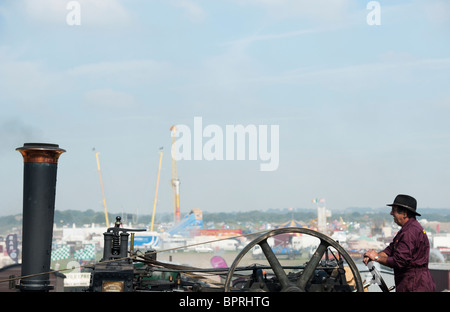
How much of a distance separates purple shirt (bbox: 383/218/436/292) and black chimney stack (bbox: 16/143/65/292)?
14.5ft

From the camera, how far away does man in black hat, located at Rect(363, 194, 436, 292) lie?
6199 mm

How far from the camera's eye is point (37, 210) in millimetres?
8062

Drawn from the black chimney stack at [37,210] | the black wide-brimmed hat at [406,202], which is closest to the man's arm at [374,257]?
the black wide-brimmed hat at [406,202]

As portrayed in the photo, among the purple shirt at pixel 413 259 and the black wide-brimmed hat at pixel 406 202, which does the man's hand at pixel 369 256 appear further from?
the black wide-brimmed hat at pixel 406 202

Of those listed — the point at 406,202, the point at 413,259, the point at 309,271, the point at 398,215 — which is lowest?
the point at 309,271

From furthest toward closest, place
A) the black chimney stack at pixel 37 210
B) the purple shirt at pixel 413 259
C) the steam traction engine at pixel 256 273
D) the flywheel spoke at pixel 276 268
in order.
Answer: the black chimney stack at pixel 37 210 → the purple shirt at pixel 413 259 → the flywheel spoke at pixel 276 268 → the steam traction engine at pixel 256 273

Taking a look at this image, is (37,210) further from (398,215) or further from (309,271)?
(398,215)

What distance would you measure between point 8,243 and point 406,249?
66.2m

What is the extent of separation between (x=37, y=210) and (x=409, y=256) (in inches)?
184

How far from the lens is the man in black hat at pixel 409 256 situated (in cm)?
620

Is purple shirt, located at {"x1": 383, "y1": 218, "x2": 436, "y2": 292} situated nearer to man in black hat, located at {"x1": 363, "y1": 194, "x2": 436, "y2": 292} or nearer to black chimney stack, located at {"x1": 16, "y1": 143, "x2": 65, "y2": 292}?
man in black hat, located at {"x1": 363, "y1": 194, "x2": 436, "y2": 292}

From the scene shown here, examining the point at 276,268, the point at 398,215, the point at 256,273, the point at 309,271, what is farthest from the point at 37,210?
the point at 398,215
